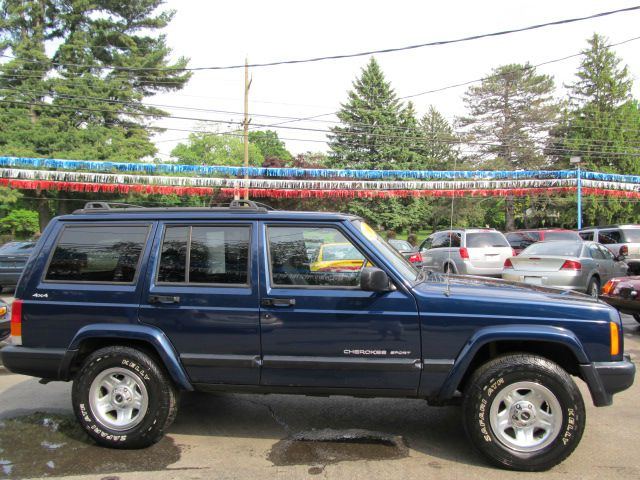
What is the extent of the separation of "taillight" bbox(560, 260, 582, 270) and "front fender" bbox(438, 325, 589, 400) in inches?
297

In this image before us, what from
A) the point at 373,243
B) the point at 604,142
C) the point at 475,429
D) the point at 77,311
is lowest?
the point at 475,429

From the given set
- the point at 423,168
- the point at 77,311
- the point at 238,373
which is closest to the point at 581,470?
the point at 238,373

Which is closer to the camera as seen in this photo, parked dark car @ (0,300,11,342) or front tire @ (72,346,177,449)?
front tire @ (72,346,177,449)

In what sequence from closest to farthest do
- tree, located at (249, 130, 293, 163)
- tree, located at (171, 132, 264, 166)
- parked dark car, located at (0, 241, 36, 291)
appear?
parked dark car, located at (0, 241, 36, 291)
tree, located at (171, 132, 264, 166)
tree, located at (249, 130, 293, 163)

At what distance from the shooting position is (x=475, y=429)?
3617mm

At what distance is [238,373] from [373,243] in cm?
150

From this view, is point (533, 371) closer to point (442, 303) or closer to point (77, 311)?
point (442, 303)

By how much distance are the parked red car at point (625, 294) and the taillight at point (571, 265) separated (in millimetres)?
1434

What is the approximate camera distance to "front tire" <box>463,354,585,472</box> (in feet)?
11.6

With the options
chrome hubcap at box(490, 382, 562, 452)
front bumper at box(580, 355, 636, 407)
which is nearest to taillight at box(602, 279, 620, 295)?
front bumper at box(580, 355, 636, 407)

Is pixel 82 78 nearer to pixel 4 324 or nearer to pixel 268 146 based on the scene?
pixel 4 324

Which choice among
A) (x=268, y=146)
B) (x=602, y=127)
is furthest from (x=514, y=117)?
(x=268, y=146)

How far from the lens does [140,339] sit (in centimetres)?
396

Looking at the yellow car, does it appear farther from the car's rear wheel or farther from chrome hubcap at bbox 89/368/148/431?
the car's rear wheel
